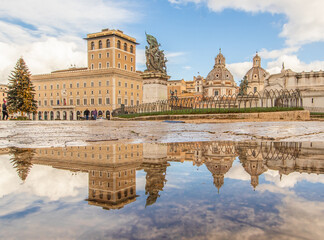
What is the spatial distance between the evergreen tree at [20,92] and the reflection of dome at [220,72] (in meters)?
57.0

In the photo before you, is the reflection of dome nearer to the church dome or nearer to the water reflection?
the church dome

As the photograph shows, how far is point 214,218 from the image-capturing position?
1.24 metres

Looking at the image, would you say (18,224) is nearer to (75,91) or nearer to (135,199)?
(135,199)

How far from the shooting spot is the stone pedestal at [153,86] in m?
20.5

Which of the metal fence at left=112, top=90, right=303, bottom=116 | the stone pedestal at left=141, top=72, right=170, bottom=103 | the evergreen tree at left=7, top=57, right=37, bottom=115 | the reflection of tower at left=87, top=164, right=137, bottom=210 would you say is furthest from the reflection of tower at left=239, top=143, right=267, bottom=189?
the evergreen tree at left=7, top=57, right=37, bottom=115

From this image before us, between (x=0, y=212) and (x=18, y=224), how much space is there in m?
0.24

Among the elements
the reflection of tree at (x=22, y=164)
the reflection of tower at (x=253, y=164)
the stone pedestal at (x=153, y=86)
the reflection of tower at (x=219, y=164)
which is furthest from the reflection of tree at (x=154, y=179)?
the stone pedestal at (x=153, y=86)

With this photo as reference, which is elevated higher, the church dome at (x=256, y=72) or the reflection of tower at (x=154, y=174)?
the church dome at (x=256, y=72)

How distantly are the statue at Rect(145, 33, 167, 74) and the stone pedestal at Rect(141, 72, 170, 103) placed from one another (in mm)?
907

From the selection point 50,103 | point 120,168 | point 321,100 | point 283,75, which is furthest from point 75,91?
point 120,168

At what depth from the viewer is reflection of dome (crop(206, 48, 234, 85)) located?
86000 millimetres

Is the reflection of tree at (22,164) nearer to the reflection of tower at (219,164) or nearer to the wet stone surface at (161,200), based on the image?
the wet stone surface at (161,200)

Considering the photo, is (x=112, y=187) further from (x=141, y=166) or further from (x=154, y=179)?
(x=141, y=166)

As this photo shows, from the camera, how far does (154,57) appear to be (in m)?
21.3
